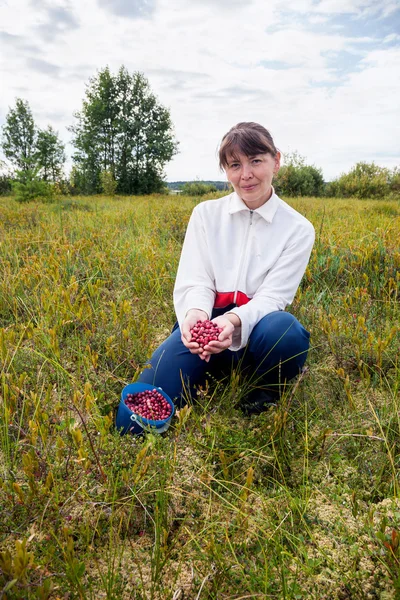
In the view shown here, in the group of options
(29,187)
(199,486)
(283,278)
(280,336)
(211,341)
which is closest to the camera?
(199,486)

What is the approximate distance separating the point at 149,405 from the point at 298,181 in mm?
20505

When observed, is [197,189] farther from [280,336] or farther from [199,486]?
[199,486]

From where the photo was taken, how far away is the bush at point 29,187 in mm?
11023

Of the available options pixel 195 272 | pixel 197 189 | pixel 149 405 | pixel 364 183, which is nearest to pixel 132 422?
pixel 149 405

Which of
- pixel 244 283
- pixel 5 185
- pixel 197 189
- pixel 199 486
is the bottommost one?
pixel 199 486

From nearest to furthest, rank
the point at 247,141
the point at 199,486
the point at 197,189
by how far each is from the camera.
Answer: the point at 199,486 < the point at 247,141 < the point at 197,189

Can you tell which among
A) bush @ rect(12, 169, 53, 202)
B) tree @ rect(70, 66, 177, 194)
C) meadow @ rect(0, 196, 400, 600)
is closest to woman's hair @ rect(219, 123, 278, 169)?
meadow @ rect(0, 196, 400, 600)

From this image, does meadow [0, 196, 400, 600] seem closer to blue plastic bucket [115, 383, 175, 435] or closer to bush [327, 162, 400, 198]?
blue plastic bucket [115, 383, 175, 435]

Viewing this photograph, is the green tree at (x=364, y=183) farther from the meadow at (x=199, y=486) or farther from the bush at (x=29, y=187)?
the meadow at (x=199, y=486)

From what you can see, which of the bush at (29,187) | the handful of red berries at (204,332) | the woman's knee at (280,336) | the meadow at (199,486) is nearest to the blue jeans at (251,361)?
the woman's knee at (280,336)

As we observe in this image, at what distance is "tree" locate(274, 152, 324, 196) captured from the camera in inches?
785

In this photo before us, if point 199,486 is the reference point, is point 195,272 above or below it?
above

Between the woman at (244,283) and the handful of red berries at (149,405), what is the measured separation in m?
0.14

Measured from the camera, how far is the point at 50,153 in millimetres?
35281
